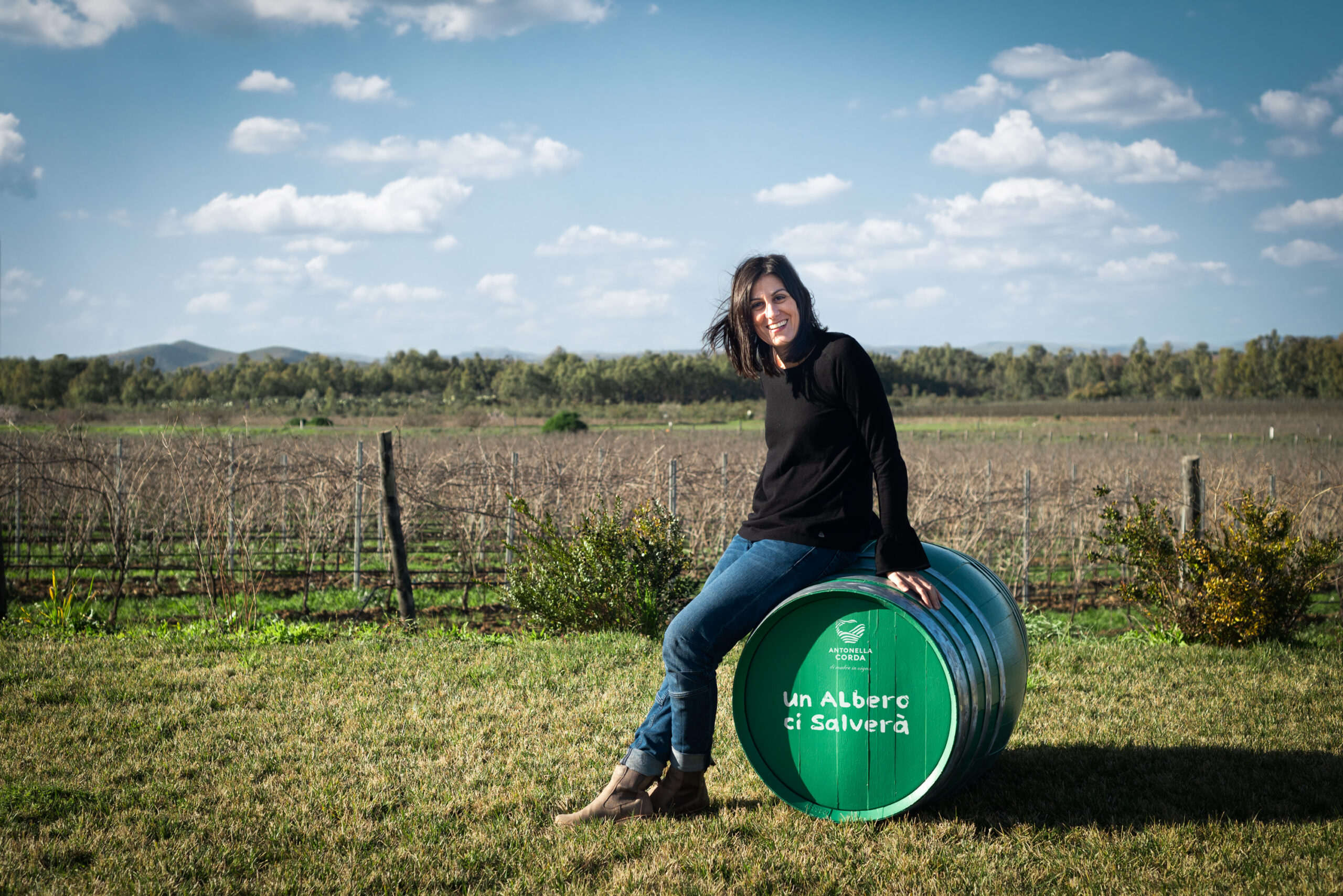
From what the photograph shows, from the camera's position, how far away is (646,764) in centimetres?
314

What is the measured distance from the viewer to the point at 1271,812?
10.7 feet

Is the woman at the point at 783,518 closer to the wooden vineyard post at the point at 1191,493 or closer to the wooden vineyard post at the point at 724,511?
the wooden vineyard post at the point at 1191,493

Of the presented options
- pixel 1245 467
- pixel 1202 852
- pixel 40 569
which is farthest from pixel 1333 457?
pixel 40 569

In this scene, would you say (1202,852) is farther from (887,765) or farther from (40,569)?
(40,569)

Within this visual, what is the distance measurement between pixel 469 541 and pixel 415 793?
6269 mm

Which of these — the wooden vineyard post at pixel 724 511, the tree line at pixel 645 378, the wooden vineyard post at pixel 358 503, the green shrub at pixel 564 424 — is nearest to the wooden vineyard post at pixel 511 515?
the wooden vineyard post at pixel 358 503

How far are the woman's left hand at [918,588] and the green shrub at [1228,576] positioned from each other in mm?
4215

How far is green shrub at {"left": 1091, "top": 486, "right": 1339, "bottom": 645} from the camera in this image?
6.14 metres

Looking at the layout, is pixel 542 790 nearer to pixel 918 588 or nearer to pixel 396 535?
pixel 918 588

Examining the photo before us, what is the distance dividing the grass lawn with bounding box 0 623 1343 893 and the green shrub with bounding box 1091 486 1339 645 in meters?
0.73

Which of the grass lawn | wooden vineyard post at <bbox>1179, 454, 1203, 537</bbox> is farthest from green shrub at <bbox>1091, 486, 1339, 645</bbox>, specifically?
the grass lawn

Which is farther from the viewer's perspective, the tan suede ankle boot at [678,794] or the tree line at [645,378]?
the tree line at [645,378]

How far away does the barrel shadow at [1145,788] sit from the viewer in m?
3.22

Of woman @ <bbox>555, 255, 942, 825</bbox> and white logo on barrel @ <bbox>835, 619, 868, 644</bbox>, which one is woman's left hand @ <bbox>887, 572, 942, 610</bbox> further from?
white logo on barrel @ <bbox>835, 619, 868, 644</bbox>
